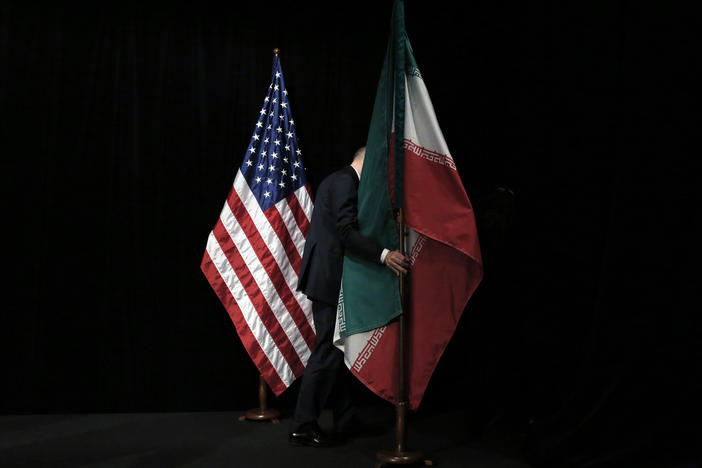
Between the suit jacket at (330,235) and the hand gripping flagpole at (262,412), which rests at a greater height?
the suit jacket at (330,235)

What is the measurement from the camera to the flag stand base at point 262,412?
379cm

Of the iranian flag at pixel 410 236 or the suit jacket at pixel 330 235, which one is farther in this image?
the suit jacket at pixel 330 235

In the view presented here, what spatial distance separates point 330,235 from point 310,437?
102 centimetres

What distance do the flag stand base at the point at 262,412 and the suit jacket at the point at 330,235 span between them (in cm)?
75

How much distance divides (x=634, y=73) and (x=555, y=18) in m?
0.76

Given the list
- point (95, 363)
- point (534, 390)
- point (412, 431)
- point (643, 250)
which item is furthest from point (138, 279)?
point (643, 250)

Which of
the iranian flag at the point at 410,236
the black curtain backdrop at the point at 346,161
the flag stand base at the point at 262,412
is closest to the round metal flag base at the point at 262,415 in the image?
the flag stand base at the point at 262,412

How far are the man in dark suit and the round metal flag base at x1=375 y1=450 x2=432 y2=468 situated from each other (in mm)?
444

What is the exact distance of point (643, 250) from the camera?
3.03 m

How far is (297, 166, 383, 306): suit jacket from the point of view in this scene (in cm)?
315

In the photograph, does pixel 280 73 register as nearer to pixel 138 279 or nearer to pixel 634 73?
pixel 138 279

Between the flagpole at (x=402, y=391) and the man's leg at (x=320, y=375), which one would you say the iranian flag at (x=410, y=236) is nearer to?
the flagpole at (x=402, y=391)

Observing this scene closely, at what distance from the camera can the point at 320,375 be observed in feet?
10.9

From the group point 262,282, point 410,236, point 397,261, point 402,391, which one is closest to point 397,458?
point 402,391
